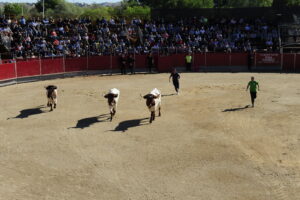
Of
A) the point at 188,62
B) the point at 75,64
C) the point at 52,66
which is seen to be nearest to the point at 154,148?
the point at 52,66

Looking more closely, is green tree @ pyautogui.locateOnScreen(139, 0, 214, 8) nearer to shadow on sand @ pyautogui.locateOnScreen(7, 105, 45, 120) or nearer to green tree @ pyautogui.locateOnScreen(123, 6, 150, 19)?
green tree @ pyautogui.locateOnScreen(123, 6, 150, 19)

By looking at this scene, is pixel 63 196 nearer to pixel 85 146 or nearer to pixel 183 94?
pixel 85 146

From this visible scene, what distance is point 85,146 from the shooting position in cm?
1436

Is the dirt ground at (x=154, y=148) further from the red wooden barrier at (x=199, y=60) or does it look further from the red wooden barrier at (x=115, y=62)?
the red wooden barrier at (x=199, y=60)

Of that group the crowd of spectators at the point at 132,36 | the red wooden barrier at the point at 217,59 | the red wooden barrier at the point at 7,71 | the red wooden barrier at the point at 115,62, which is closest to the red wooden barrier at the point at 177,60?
the crowd of spectators at the point at 132,36

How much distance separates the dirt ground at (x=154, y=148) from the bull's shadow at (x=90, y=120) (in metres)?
0.04

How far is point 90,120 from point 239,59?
19835mm

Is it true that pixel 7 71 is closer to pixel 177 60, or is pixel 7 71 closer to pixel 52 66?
pixel 52 66

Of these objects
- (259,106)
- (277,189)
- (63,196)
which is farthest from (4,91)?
(277,189)

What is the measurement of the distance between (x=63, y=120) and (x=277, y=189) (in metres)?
9.93

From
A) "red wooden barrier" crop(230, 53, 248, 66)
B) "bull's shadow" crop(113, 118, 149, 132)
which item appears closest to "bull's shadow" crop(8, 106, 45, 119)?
"bull's shadow" crop(113, 118, 149, 132)

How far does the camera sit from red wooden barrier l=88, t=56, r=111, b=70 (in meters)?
33.6

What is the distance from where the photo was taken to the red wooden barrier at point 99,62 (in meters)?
33.6

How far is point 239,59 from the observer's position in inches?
1366
